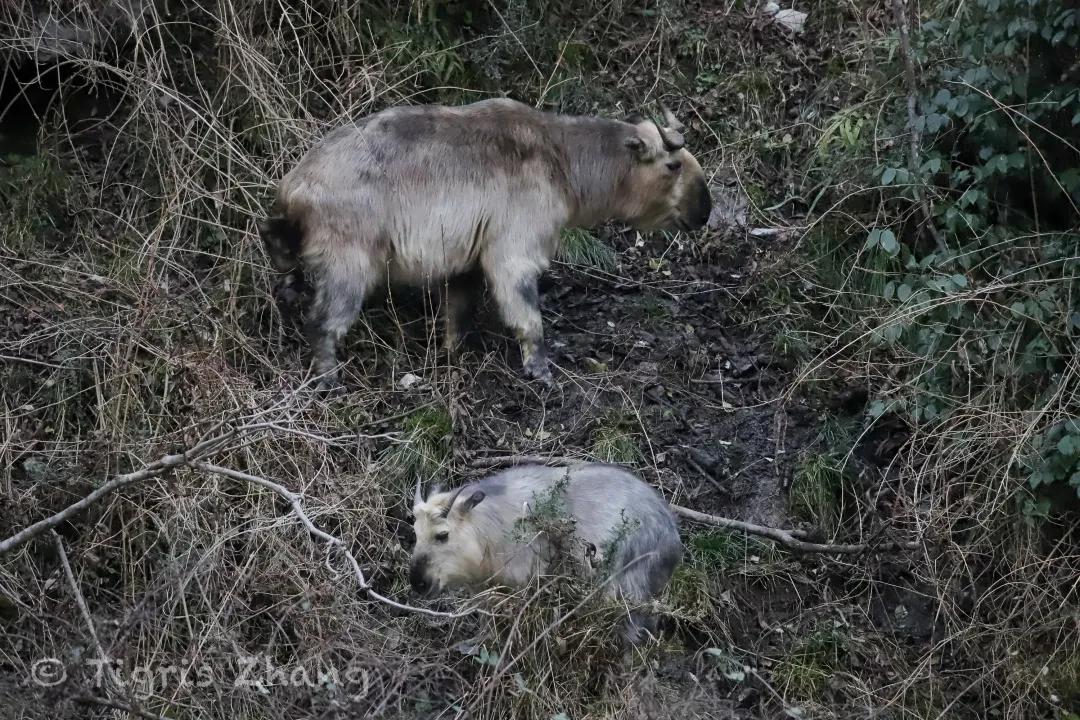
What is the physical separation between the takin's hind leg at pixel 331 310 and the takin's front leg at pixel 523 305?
0.64m

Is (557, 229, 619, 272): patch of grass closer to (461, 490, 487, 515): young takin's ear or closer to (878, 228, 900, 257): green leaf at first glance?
(878, 228, 900, 257): green leaf

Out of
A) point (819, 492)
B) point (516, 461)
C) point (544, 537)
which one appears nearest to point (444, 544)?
point (544, 537)

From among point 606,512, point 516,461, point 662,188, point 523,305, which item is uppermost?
point 662,188

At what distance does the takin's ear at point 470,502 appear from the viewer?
4756 mm

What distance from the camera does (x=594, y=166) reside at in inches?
249

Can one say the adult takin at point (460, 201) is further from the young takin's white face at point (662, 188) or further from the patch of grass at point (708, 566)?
the patch of grass at point (708, 566)

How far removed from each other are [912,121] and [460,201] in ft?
7.09

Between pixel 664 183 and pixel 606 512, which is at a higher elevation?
pixel 664 183

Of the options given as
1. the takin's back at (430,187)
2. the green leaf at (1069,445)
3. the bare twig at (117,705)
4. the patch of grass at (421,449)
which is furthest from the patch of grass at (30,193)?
the green leaf at (1069,445)

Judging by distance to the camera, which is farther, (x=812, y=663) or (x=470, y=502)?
(x=812, y=663)

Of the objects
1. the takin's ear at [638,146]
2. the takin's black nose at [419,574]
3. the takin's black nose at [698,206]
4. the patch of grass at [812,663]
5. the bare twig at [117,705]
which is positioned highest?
the takin's ear at [638,146]

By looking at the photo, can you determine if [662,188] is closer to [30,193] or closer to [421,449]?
[421,449]

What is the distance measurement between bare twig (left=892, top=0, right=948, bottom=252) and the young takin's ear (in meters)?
2.60

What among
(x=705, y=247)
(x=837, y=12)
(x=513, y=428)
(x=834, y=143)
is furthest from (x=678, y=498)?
A: (x=837, y=12)
